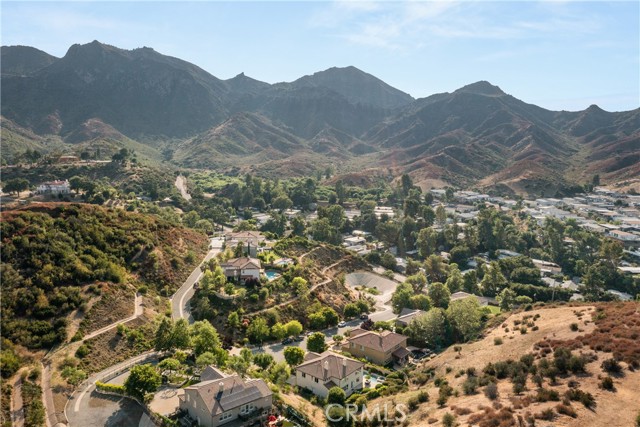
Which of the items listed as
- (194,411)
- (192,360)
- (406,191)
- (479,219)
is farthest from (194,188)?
(194,411)

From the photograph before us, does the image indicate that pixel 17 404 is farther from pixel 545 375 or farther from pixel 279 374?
pixel 545 375

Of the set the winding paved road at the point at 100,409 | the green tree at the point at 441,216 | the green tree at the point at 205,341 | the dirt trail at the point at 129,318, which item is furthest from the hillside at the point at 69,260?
the green tree at the point at 441,216

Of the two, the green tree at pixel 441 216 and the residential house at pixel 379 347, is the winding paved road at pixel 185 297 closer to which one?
the residential house at pixel 379 347

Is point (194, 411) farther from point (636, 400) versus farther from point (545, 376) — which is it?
point (636, 400)

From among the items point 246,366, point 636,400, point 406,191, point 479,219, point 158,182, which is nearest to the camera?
point 636,400

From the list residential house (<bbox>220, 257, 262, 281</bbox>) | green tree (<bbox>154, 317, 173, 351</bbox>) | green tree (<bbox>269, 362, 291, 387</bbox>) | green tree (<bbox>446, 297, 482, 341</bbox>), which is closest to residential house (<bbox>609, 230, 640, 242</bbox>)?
green tree (<bbox>446, 297, 482, 341</bbox>)

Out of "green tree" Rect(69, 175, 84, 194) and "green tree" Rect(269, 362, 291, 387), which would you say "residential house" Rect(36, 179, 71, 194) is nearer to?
→ "green tree" Rect(69, 175, 84, 194)
